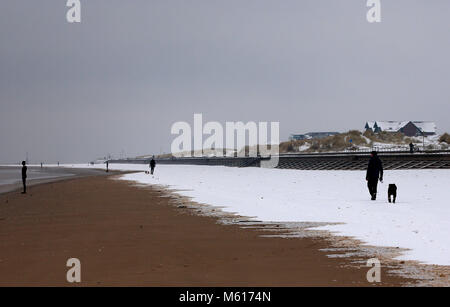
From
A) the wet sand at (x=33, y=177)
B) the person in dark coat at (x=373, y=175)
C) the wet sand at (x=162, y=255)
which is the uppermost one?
the person in dark coat at (x=373, y=175)

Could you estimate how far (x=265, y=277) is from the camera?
9484mm

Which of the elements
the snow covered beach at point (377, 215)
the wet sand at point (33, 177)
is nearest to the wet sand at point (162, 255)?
the snow covered beach at point (377, 215)

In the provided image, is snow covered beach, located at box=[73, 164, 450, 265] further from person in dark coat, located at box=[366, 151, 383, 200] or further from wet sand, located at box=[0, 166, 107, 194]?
wet sand, located at box=[0, 166, 107, 194]

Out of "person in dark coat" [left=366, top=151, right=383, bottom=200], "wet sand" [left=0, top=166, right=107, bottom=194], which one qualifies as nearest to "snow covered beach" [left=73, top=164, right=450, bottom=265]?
"person in dark coat" [left=366, top=151, right=383, bottom=200]

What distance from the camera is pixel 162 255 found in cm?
1180

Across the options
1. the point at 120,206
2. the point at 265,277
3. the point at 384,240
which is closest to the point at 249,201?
the point at 120,206

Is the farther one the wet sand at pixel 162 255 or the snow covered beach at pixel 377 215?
the snow covered beach at pixel 377 215

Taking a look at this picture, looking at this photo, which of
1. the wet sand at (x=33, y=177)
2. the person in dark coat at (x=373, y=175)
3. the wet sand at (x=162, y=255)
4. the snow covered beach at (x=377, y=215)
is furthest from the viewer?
the wet sand at (x=33, y=177)

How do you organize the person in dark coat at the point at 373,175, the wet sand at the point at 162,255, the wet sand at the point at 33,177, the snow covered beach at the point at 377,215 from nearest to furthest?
the wet sand at the point at 162,255
the snow covered beach at the point at 377,215
the person in dark coat at the point at 373,175
the wet sand at the point at 33,177

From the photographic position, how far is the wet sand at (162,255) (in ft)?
30.7

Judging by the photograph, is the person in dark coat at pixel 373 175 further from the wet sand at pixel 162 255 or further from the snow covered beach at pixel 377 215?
the wet sand at pixel 162 255

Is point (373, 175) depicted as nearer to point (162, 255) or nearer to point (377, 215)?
point (377, 215)

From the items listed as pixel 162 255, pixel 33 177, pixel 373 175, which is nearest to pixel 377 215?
pixel 373 175
